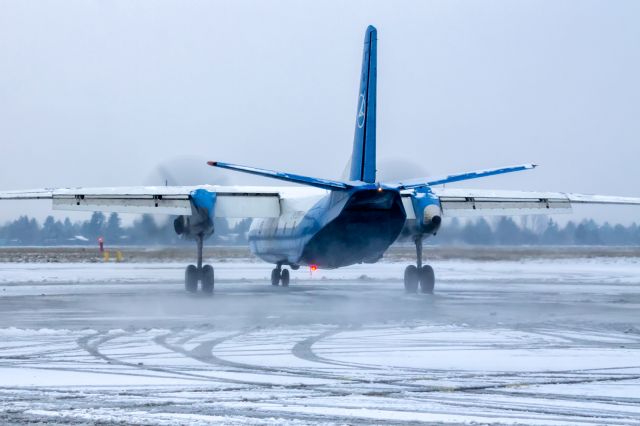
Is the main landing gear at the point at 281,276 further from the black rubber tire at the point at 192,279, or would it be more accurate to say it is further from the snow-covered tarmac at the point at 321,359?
the snow-covered tarmac at the point at 321,359

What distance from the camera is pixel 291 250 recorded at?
32344 millimetres

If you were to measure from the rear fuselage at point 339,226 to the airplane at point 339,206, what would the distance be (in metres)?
0.03

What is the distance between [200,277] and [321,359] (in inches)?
761

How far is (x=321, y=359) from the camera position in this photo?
14.1 metres

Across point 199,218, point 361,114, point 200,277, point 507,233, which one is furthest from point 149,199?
point 507,233

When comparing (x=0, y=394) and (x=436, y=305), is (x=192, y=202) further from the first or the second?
(x=0, y=394)

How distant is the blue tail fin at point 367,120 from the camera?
27000 millimetres

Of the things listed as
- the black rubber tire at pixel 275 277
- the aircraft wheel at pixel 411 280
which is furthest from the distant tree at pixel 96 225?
the aircraft wheel at pixel 411 280

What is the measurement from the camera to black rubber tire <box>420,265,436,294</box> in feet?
106

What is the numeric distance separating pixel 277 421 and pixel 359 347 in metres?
6.59

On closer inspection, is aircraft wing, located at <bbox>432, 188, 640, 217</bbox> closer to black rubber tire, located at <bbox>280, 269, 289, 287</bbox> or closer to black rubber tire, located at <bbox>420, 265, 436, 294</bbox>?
black rubber tire, located at <bbox>420, 265, 436, 294</bbox>

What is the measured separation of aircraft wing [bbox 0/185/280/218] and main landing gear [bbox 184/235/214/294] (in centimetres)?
167

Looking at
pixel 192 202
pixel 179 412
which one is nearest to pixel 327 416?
pixel 179 412

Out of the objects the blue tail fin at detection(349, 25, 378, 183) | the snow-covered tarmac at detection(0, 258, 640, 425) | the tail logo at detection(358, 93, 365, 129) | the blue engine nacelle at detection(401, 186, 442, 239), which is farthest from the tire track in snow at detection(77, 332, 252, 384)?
the blue engine nacelle at detection(401, 186, 442, 239)
